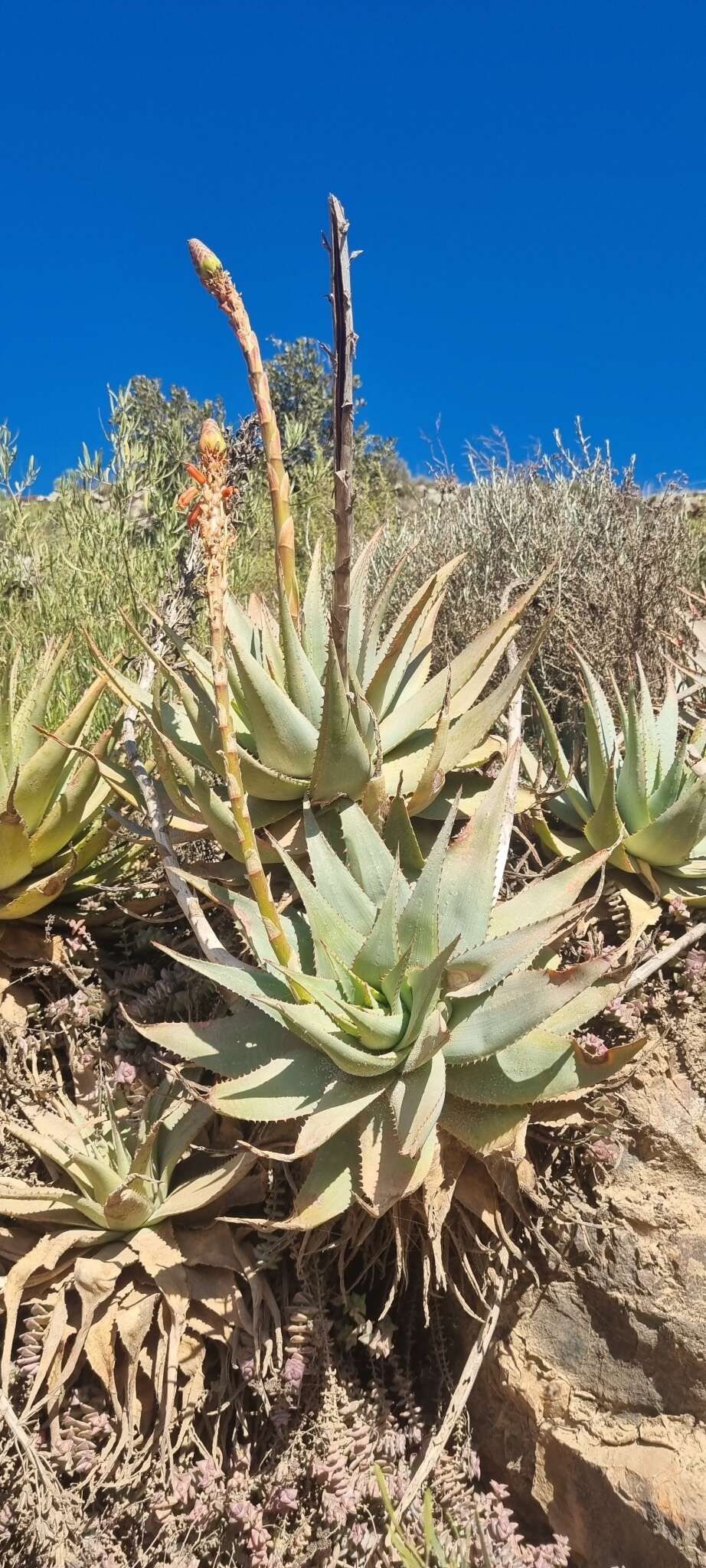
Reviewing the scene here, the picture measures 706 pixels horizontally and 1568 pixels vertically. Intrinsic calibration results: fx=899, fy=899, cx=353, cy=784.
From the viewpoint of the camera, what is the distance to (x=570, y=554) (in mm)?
5590

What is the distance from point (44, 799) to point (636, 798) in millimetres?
1791

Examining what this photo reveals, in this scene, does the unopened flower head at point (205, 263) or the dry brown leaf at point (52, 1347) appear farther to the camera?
the dry brown leaf at point (52, 1347)

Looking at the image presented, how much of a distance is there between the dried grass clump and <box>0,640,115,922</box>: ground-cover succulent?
Answer: 241 centimetres

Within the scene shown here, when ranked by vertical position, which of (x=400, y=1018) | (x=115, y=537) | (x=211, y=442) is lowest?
(x=400, y=1018)

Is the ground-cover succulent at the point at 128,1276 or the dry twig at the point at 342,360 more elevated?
the dry twig at the point at 342,360

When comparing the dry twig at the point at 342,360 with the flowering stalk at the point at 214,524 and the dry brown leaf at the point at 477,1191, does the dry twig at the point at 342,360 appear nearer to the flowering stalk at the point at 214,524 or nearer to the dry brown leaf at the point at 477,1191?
the flowering stalk at the point at 214,524

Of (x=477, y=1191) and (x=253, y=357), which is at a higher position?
(x=253, y=357)

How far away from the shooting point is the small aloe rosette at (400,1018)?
5.51ft

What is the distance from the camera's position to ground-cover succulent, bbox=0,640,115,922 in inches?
105

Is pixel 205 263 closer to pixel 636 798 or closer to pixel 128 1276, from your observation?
pixel 636 798

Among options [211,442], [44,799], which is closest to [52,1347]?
[44,799]

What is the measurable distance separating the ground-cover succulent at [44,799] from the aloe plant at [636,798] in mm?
1377

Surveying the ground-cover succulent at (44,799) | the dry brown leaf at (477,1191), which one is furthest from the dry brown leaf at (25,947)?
the dry brown leaf at (477,1191)

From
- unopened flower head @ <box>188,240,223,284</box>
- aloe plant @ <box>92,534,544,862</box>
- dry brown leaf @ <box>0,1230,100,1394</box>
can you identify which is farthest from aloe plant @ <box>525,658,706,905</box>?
dry brown leaf @ <box>0,1230,100,1394</box>
